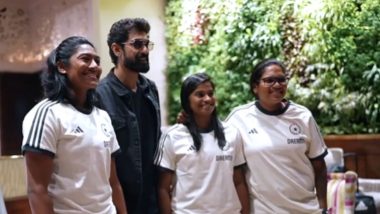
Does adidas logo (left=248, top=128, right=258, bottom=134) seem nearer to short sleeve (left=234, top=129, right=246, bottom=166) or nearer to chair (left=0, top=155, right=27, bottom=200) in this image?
short sleeve (left=234, top=129, right=246, bottom=166)

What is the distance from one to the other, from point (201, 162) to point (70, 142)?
Answer: 659 mm

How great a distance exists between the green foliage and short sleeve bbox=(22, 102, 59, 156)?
10.5 ft

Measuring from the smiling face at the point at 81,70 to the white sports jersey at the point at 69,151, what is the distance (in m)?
0.10

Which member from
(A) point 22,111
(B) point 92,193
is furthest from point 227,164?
(A) point 22,111

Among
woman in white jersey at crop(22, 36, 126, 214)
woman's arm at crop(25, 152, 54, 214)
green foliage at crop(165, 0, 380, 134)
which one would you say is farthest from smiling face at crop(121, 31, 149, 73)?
green foliage at crop(165, 0, 380, 134)

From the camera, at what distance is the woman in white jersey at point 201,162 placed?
92.5 inches

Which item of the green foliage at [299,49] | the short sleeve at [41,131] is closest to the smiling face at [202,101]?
the short sleeve at [41,131]

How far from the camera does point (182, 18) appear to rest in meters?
5.95

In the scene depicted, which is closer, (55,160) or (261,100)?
(55,160)

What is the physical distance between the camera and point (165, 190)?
2.42m

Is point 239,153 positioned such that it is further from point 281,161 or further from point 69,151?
point 69,151

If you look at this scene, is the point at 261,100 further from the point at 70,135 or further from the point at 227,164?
the point at 70,135

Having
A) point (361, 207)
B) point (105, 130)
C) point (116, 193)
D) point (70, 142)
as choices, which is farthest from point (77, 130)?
point (361, 207)

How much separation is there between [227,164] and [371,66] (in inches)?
99.9
